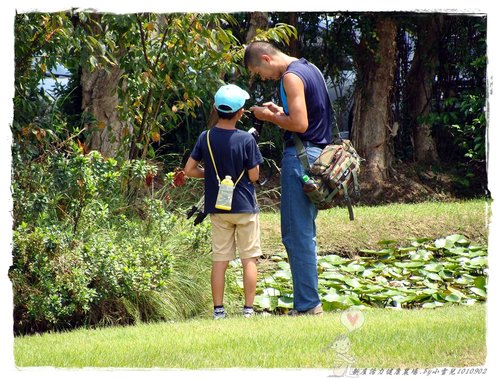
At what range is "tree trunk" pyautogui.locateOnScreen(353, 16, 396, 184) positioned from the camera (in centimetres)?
1512

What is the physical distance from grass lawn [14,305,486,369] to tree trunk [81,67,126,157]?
4017mm

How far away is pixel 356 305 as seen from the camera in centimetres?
775

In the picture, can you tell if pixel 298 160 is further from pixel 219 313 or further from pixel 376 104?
pixel 376 104

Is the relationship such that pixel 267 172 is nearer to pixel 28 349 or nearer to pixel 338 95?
pixel 338 95

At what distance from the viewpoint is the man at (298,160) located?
262 inches

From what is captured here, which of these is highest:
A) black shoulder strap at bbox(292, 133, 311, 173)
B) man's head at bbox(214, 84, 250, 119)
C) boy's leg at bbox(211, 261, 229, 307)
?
man's head at bbox(214, 84, 250, 119)

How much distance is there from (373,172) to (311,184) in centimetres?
874

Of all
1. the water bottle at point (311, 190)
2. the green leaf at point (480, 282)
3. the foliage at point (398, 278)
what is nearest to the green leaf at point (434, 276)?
the foliage at point (398, 278)

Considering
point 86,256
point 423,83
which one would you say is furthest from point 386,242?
point 423,83

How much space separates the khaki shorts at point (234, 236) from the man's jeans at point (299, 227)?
246 mm

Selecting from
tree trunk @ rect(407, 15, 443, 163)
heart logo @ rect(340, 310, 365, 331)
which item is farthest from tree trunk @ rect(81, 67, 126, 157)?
tree trunk @ rect(407, 15, 443, 163)

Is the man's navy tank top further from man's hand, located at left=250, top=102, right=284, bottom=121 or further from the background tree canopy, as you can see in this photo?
the background tree canopy

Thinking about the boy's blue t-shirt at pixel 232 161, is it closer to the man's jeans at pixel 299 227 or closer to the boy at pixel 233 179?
the boy at pixel 233 179

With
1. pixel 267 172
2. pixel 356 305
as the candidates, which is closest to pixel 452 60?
pixel 267 172
